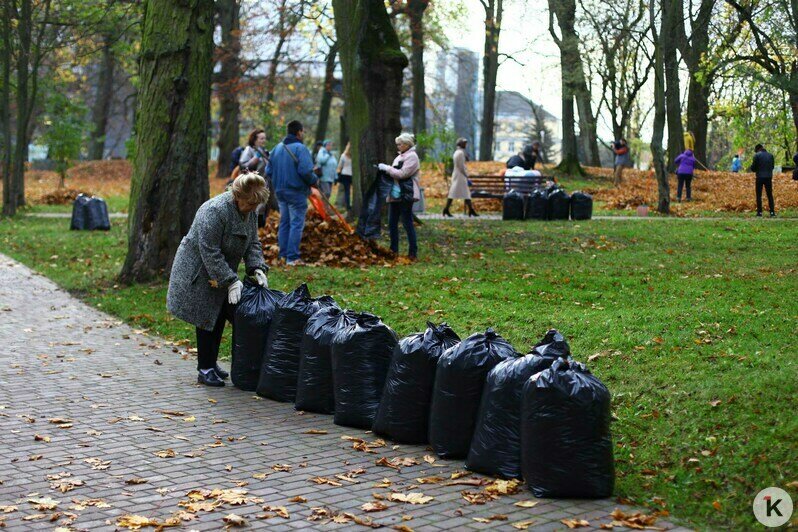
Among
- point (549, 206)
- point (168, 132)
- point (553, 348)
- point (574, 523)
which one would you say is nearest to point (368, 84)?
point (168, 132)

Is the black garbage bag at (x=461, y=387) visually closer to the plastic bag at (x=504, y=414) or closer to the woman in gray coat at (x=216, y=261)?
the plastic bag at (x=504, y=414)

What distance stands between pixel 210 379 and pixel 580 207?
1533 cm

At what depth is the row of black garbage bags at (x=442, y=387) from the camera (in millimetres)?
Answer: 5645

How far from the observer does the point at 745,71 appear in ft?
35.8

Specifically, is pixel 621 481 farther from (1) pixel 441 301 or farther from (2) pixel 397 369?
(1) pixel 441 301

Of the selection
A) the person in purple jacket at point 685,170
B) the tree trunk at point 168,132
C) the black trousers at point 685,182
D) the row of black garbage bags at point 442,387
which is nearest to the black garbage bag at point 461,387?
the row of black garbage bags at point 442,387

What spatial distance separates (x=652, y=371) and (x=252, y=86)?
31797mm

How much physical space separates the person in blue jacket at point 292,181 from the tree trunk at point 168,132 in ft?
3.55

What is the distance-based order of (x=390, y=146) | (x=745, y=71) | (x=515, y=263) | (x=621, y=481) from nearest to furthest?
(x=621, y=481), (x=745, y=71), (x=515, y=263), (x=390, y=146)

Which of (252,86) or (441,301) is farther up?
(252,86)

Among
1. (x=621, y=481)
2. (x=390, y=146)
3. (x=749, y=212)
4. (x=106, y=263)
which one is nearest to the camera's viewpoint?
(x=621, y=481)

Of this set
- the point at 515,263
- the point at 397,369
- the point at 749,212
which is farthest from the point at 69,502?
the point at 749,212

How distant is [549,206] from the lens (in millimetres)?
23109

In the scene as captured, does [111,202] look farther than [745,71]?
Yes
